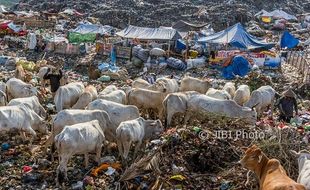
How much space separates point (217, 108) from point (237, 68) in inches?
343

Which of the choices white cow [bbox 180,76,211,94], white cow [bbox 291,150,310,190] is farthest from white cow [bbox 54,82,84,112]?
white cow [bbox 291,150,310,190]

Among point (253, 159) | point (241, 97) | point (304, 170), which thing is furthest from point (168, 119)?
point (304, 170)

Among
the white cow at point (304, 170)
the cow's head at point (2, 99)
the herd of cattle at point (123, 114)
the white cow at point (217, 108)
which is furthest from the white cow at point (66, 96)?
the white cow at point (304, 170)

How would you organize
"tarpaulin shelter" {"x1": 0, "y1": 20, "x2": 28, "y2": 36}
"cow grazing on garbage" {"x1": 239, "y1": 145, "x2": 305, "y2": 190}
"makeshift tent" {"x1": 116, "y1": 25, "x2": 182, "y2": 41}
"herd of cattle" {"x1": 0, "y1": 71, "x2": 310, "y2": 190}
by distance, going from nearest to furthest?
"cow grazing on garbage" {"x1": 239, "y1": 145, "x2": 305, "y2": 190} < "herd of cattle" {"x1": 0, "y1": 71, "x2": 310, "y2": 190} < "makeshift tent" {"x1": 116, "y1": 25, "x2": 182, "y2": 41} < "tarpaulin shelter" {"x1": 0, "y1": 20, "x2": 28, "y2": 36}

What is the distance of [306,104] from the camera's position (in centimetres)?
1602

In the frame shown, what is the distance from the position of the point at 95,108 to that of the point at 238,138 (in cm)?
370

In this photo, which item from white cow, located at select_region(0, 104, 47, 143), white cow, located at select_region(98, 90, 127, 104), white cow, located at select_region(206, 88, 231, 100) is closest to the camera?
white cow, located at select_region(0, 104, 47, 143)

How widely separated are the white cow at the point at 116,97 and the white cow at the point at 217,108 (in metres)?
1.98

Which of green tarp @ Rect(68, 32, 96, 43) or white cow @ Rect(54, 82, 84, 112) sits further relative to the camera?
green tarp @ Rect(68, 32, 96, 43)

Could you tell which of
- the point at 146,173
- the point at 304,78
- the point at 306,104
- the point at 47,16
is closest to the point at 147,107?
the point at 146,173

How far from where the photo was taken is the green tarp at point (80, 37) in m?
28.1

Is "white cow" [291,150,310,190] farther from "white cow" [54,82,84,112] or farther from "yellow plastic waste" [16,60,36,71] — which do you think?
"yellow plastic waste" [16,60,36,71]

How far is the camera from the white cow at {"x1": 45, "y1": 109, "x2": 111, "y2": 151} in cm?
1044

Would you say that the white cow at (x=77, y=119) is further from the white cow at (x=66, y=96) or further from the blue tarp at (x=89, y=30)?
the blue tarp at (x=89, y=30)
